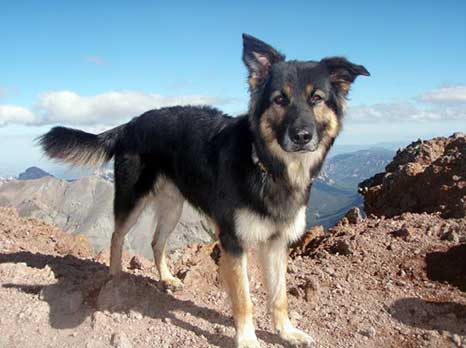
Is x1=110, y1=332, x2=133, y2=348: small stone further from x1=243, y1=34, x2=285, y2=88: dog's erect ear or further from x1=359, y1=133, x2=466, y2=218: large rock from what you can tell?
x1=359, y1=133, x2=466, y2=218: large rock

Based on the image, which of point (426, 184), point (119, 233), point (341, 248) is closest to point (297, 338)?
point (341, 248)

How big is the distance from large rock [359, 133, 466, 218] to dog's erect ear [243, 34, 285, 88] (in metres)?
4.77

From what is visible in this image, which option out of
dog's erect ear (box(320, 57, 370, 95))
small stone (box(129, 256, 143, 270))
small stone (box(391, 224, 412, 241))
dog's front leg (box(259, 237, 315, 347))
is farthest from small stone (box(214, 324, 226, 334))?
small stone (box(391, 224, 412, 241))

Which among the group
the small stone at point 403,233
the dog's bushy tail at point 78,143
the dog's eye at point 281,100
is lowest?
the small stone at point 403,233

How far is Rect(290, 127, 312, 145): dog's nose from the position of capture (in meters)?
4.21

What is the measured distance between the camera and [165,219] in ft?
21.9

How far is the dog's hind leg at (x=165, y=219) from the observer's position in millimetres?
6211

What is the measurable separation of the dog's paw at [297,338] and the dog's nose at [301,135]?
211cm

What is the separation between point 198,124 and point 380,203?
639 cm

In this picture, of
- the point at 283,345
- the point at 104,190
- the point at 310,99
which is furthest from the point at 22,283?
the point at 104,190

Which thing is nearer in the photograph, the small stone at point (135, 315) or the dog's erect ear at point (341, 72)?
the dog's erect ear at point (341, 72)

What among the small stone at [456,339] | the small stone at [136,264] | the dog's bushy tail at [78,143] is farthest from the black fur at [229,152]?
the small stone at [456,339]

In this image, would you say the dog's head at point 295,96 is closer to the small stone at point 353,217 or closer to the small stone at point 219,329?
the small stone at point 219,329

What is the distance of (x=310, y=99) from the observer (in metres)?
4.57
